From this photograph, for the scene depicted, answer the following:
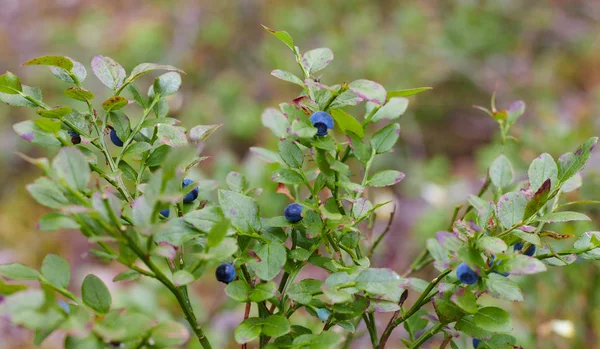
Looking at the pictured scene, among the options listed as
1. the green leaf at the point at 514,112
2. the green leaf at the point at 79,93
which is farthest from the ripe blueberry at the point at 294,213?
the green leaf at the point at 514,112

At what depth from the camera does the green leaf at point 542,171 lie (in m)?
0.58

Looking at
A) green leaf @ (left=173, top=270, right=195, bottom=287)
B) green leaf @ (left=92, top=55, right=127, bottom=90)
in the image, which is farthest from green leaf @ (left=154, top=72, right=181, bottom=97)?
green leaf @ (left=173, top=270, right=195, bottom=287)

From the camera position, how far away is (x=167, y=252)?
0.47m

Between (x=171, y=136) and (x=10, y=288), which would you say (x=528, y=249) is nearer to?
(x=171, y=136)

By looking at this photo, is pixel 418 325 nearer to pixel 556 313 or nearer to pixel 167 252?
pixel 167 252

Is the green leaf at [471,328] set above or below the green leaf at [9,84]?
below

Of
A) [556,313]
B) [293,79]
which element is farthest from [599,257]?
[556,313]

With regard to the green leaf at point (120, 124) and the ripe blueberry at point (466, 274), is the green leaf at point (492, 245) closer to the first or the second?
the ripe blueberry at point (466, 274)

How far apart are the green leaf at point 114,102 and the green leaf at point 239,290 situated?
0.73ft

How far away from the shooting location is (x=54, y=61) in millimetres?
568

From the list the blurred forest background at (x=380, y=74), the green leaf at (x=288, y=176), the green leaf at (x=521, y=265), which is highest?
the green leaf at (x=288, y=176)

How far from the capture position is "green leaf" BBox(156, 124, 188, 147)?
0.59 m

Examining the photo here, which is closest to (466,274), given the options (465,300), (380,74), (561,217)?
(465,300)

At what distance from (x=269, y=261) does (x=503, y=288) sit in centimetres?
22
